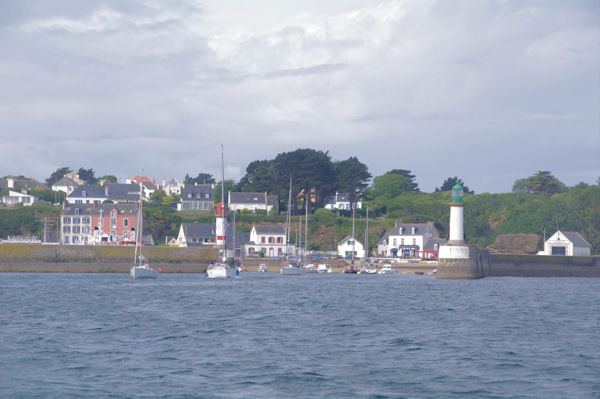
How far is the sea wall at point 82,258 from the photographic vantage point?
75.9 m

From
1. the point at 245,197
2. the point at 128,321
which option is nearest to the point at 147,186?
the point at 245,197

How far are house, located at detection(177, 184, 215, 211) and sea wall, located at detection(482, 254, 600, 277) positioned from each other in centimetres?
5545

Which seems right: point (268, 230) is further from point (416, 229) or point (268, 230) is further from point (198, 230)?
point (416, 229)

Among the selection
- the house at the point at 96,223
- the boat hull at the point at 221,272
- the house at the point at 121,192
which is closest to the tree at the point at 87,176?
the house at the point at 121,192

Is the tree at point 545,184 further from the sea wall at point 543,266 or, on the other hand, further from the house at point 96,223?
the house at point 96,223

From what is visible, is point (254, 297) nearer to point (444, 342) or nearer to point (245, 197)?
point (444, 342)

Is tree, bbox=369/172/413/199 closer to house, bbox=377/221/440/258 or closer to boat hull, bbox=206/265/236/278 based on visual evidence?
house, bbox=377/221/440/258

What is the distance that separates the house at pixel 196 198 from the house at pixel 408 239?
33678 millimetres

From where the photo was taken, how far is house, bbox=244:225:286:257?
10038 centimetres

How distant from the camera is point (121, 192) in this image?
12688cm

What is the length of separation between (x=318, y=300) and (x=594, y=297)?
72.7 feet

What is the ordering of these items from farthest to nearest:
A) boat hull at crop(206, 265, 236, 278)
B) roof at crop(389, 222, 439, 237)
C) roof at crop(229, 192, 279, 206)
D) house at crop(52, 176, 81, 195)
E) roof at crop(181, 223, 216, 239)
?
1. house at crop(52, 176, 81, 195)
2. roof at crop(229, 192, 279, 206)
3. roof at crop(389, 222, 439, 237)
4. roof at crop(181, 223, 216, 239)
5. boat hull at crop(206, 265, 236, 278)

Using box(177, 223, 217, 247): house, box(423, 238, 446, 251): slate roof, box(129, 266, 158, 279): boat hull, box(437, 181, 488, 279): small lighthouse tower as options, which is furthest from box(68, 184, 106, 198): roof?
box(437, 181, 488, 279): small lighthouse tower

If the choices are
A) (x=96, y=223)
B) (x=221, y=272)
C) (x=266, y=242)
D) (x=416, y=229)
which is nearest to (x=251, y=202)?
(x=266, y=242)
